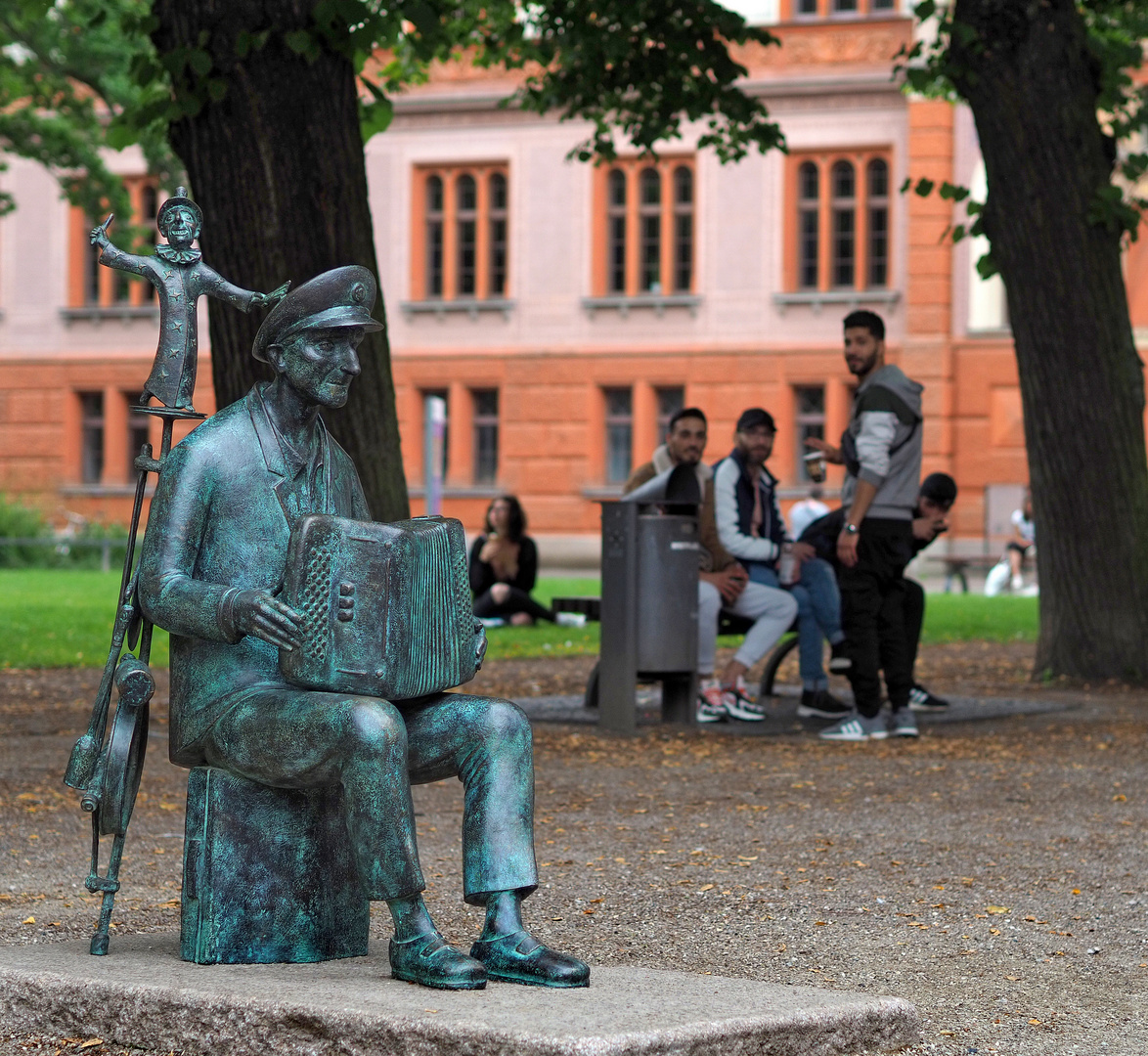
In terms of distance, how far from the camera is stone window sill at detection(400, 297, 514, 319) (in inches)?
1364

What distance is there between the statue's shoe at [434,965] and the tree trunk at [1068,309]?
922 centimetres

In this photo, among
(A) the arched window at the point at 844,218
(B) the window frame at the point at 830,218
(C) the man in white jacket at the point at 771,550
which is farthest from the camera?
(A) the arched window at the point at 844,218

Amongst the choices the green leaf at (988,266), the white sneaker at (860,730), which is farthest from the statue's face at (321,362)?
the green leaf at (988,266)

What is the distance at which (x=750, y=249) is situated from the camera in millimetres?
33406

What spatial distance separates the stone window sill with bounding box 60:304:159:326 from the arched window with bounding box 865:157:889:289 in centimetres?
1333

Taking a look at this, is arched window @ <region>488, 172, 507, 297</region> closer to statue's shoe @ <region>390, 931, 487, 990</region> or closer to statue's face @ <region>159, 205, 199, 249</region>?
statue's face @ <region>159, 205, 199, 249</region>

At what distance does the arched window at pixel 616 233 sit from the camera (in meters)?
34.5

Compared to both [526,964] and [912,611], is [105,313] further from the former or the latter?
[526,964]

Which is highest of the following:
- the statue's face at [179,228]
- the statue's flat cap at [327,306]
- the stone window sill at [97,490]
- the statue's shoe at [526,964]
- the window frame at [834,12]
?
the window frame at [834,12]

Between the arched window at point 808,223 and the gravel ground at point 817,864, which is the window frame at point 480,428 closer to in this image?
the arched window at point 808,223

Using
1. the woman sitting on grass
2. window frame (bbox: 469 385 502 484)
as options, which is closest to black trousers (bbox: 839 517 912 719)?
the woman sitting on grass

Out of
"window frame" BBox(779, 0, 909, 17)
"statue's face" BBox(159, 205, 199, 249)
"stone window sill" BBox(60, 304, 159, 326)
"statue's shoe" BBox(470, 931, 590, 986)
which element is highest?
"window frame" BBox(779, 0, 909, 17)

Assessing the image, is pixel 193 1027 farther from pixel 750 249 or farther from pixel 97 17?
pixel 750 249

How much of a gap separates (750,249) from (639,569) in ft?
79.8
